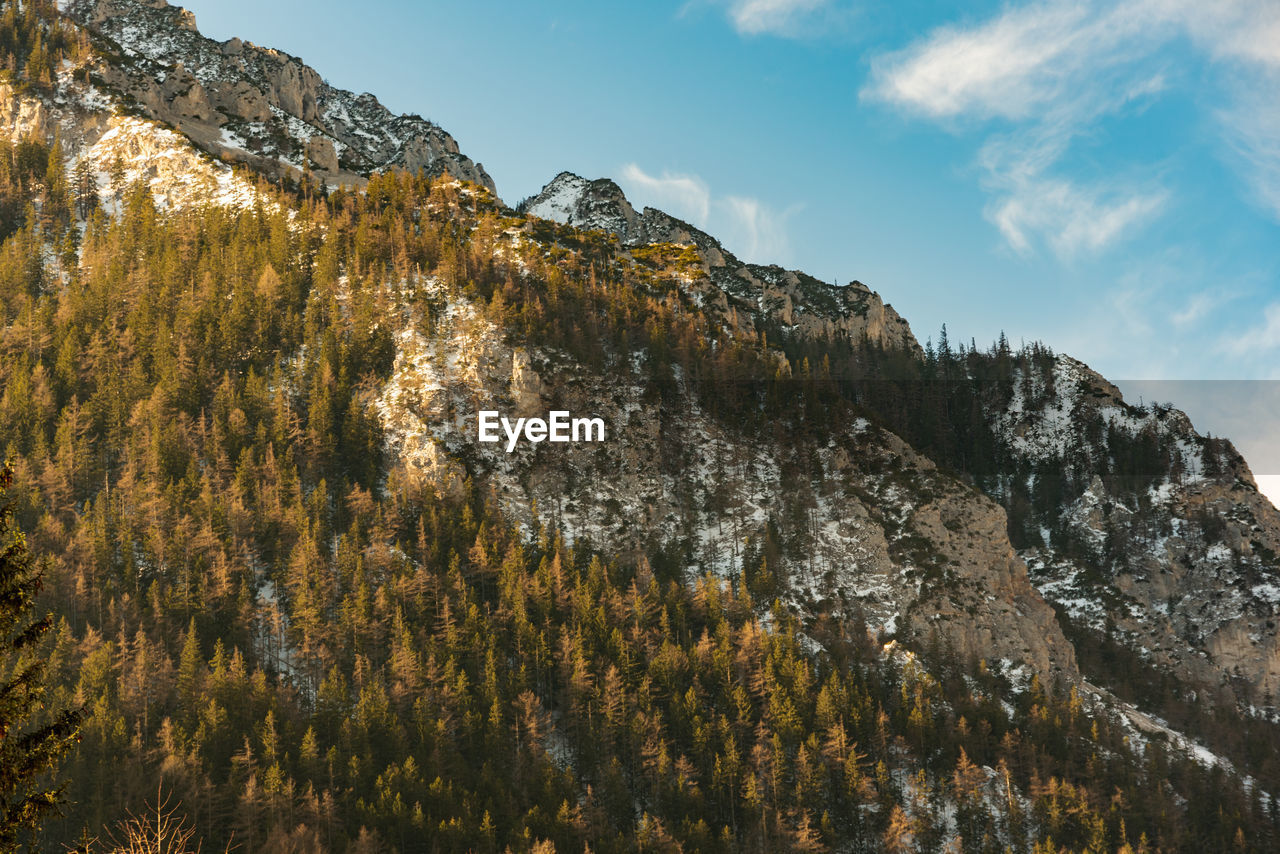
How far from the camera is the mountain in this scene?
10081 cm

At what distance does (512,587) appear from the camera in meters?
124

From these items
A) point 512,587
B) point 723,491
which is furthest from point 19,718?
point 723,491

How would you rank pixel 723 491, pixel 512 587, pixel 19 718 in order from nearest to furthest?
pixel 19 718 < pixel 512 587 < pixel 723 491

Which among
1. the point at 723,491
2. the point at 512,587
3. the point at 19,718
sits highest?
the point at 723,491

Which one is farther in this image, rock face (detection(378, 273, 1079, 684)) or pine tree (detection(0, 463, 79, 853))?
rock face (detection(378, 273, 1079, 684))

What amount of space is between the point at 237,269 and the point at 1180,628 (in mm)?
194657

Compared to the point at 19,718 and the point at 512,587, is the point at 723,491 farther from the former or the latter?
the point at 19,718

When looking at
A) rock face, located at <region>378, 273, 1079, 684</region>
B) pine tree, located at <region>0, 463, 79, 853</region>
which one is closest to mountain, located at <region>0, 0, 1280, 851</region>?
rock face, located at <region>378, 273, 1079, 684</region>

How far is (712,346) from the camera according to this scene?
183 meters

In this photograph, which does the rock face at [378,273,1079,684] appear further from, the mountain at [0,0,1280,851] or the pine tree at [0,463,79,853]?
the pine tree at [0,463,79,853]

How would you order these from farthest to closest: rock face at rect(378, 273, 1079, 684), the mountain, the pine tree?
1. rock face at rect(378, 273, 1079, 684)
2. the mountain
3. the pine tree

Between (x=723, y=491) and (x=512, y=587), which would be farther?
(x=723, y=491)

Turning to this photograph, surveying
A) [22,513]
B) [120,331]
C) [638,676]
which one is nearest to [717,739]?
[638,676]

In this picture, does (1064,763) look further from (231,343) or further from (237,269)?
(237,269)
